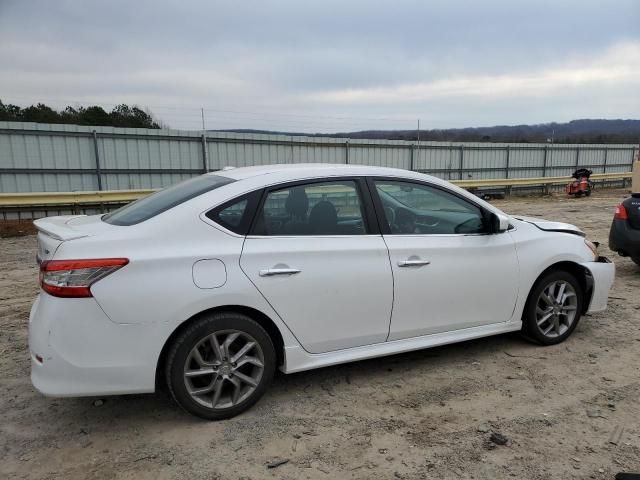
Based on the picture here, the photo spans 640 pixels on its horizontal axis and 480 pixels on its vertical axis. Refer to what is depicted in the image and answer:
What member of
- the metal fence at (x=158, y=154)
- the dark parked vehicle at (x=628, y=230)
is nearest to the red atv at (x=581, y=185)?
the metal fence at (x=158, y=154)

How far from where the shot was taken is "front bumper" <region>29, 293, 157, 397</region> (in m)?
2.90

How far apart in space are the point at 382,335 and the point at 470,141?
74.6ft

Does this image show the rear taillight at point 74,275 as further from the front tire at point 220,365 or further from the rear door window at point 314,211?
the rear door window at point 314,211

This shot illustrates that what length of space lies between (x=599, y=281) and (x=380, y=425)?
2.74m

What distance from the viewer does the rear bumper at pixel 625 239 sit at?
21.2ft

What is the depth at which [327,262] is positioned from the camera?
3477mm

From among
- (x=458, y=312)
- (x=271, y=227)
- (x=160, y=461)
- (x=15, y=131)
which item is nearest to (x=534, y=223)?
(x=458, y=312)

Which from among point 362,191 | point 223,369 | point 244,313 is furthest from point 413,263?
point 223,369

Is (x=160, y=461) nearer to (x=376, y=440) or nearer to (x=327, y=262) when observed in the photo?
(x=376, y=440)

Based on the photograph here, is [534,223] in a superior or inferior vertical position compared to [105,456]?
superior

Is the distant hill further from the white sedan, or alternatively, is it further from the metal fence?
the white sedan

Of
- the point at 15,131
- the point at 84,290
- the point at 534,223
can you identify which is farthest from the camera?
the point at 15,131

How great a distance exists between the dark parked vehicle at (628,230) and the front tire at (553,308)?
2490mm

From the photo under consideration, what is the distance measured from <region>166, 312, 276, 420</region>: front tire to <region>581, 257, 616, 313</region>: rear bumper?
312 cm
